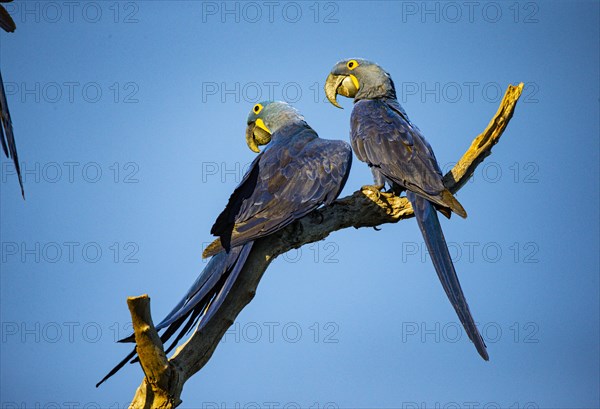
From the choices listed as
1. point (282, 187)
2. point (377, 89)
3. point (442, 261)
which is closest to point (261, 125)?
point (377, 89)

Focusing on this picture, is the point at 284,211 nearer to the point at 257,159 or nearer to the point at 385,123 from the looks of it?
the point at 257,159

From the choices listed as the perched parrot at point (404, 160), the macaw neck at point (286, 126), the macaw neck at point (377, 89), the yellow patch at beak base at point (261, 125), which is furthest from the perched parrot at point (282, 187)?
the macaw neck at point (377, 89)

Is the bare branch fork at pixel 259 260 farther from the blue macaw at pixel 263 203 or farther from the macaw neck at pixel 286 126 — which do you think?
the macaw neck at pixel 286 126

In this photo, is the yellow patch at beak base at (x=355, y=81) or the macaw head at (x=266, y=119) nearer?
the macaw head at (x=266, y=119)

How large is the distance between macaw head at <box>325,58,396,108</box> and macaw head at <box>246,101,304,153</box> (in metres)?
0.58

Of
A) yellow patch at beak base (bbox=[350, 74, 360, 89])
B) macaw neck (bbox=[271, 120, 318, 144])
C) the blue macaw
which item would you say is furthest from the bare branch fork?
yellow patch at beak base (bbox=[350, 74, 360, 89])

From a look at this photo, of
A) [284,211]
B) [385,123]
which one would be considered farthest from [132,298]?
[385,123]

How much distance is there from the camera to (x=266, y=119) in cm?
543

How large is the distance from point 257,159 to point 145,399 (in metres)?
1.69

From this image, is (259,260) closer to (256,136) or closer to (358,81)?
(256,136)

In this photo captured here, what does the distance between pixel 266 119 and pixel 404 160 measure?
114cm

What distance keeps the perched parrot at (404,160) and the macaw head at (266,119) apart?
0.45m

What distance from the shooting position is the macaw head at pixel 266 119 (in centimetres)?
531

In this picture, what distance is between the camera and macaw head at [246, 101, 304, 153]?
531 cm
